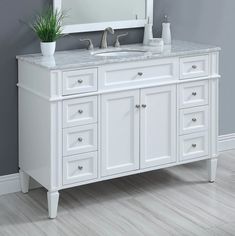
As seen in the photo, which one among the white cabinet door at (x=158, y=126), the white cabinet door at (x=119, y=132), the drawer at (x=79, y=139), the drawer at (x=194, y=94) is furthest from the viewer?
the drawer at (x=194, y=94)

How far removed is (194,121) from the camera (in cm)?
368

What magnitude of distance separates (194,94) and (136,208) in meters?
0.69

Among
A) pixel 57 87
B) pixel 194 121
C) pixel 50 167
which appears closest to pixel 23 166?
pixel 50 167

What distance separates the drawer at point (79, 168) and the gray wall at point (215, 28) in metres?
0.97

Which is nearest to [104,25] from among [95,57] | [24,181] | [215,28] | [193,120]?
[95,57]

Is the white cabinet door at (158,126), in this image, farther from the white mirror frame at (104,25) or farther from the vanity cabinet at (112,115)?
the white mirror frame at (104,25)

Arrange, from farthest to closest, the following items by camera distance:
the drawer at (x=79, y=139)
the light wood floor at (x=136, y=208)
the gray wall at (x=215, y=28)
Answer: the gray wall at (x=215, y=28) < the drawer at (x=79, y=139) < the light wood floor at (x=136, y=208)

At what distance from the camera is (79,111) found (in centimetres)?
328

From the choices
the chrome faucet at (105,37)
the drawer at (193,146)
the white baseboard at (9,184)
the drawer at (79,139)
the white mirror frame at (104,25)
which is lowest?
the white baseboard at (9,184)

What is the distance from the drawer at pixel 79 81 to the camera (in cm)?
→ 322

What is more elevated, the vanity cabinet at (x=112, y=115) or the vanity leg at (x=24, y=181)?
the vanity cabinet at (x=112, y=115)

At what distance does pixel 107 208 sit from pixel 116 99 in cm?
54

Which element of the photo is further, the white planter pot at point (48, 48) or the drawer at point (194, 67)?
the drawer at point (194, 67)

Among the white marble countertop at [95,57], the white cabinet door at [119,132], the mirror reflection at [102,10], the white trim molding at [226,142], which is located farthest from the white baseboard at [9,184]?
the white trim molding at [226,142]
